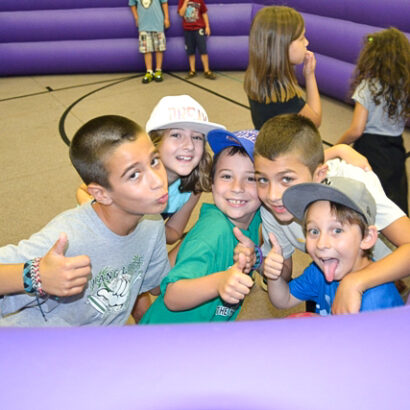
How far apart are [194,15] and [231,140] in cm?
364

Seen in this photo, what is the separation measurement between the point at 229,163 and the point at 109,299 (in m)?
0.52

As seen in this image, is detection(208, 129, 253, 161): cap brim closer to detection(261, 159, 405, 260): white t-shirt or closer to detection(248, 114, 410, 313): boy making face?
detection(248, 114, 410, 313): boy making face

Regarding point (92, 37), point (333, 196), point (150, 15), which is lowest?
point (92, 37)

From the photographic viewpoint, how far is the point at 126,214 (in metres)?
1.24

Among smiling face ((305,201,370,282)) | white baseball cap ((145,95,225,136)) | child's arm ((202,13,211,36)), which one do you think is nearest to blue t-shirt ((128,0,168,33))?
child's arm ((202,13,211,36))

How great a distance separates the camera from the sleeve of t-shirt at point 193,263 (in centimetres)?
111

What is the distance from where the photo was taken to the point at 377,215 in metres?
1.30

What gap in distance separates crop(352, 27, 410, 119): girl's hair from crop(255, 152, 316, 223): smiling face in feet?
3.13

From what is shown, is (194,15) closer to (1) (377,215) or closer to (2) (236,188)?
(2) (236,188)

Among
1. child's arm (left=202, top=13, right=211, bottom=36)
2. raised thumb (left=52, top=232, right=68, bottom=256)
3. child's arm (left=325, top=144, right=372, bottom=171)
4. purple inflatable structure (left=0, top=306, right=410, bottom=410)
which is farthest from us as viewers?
child's arm (left=202, top=13, right=211, bottom=36)

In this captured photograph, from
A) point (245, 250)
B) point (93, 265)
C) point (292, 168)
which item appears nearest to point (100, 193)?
point (93, 265)

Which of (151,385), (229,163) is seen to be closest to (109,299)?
(229,163)

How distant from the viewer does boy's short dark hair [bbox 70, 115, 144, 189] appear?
1.19 m

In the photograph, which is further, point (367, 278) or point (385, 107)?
point (385, 107)
